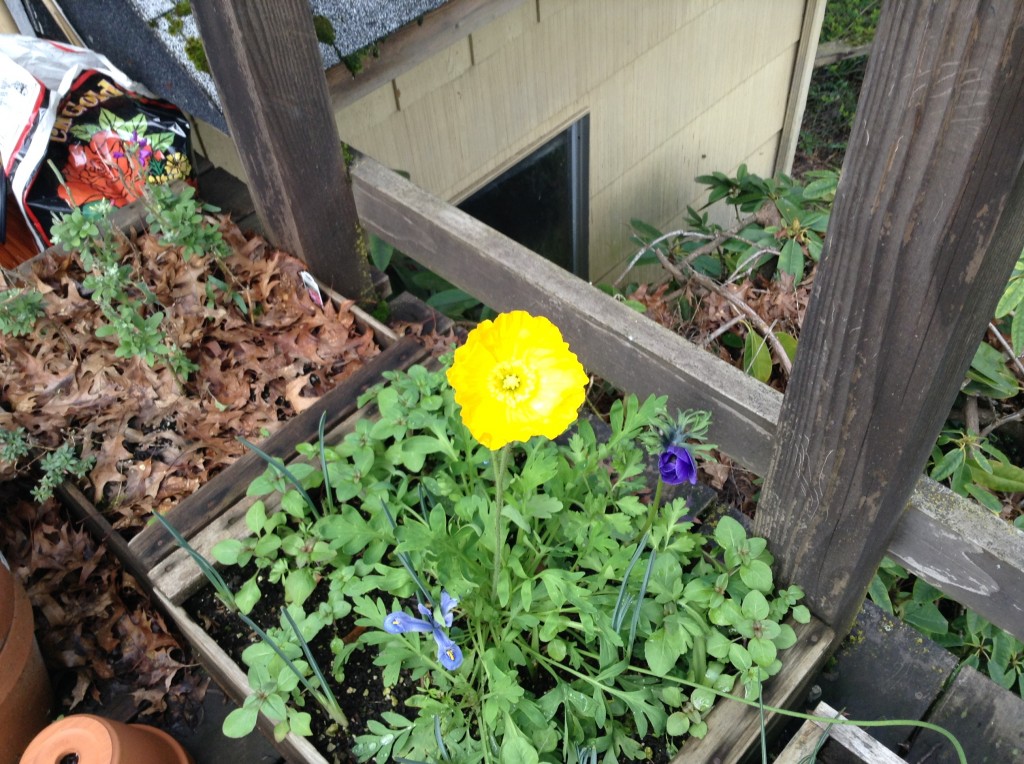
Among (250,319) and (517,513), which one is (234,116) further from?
(517,513)

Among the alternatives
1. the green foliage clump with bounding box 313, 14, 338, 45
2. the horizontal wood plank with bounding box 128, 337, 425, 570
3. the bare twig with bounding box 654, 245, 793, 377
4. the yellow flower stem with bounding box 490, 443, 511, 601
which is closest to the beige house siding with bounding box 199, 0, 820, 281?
the green foliage clump with bounding box 313, 14, 338, 45

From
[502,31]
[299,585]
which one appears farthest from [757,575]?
[502,31]

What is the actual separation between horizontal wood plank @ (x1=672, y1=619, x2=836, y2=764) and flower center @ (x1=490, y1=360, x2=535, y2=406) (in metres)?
0.86

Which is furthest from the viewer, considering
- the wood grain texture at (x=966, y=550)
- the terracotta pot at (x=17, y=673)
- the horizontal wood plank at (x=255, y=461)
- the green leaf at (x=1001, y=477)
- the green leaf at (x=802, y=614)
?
the green leaf at (x=1001, y=477)

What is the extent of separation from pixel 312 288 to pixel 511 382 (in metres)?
1.27

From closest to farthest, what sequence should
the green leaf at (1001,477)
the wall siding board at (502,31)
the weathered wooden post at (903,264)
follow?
the weathered wooden post at (903,264)
the green leaf at (1001,477)
the wall siding board at (502,31)

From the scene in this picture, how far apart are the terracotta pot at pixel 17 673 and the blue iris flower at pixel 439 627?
861 millimetres

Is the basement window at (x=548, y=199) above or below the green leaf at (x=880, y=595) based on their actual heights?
below

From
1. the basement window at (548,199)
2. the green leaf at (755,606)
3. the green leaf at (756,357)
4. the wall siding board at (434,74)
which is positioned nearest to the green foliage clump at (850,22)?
the basement window at (548,199)

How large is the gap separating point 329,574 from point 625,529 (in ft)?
2.10

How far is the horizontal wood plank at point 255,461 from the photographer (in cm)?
181

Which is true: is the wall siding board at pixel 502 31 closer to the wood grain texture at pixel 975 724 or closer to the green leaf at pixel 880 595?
the green leaf at pixel 880 595

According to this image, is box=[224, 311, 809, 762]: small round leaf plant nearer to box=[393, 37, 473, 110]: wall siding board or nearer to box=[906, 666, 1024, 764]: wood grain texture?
box=[906, 666, 1024, 764]: wood grain texture

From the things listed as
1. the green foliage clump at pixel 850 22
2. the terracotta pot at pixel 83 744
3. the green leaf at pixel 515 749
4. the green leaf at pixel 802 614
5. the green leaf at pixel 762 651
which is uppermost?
the green leaf at pixel 515 749
